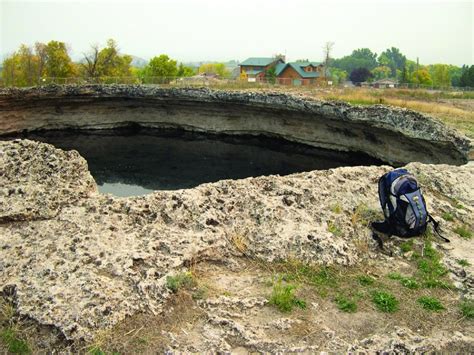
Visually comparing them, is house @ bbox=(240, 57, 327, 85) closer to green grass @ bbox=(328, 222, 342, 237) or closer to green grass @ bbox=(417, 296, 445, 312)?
green grass @ bbox=(328, 222, 342, 237)

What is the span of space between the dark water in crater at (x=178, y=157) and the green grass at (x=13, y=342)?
34.8 ft

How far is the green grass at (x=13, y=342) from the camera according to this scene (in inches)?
184

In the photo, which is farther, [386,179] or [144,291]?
[386,179]

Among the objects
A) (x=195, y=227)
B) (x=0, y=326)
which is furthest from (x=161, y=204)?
(x=0, y=326)

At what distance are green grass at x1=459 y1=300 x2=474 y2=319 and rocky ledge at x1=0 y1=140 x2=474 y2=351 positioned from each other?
0.18 m

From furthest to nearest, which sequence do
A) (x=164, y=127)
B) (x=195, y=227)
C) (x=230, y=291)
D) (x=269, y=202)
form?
(x=164, y=127) < (x=269, y=202) < (x=195, y=227) < (x=230, y=291)

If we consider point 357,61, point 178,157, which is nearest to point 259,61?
point 178,157

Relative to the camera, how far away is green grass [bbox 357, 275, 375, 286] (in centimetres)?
597

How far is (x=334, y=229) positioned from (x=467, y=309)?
7.89 ft

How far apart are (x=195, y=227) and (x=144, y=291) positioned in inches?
70.9

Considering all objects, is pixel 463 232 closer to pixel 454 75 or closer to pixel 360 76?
pixel 360 76

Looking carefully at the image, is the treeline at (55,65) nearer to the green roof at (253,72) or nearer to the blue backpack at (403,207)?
the green roof at (253,72)

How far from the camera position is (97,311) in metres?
5.06

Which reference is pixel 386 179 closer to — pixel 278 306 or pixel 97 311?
pixel 278 306
